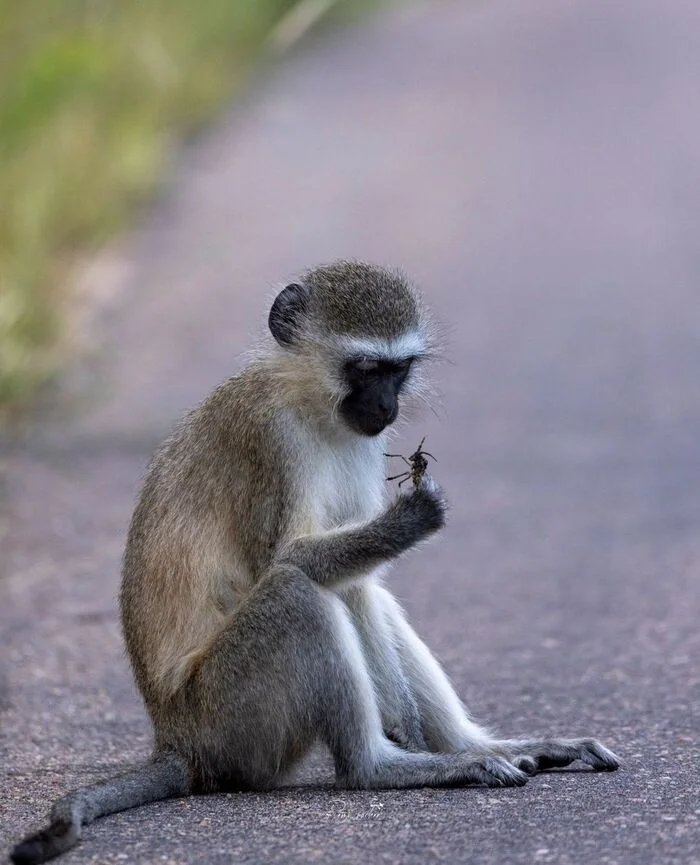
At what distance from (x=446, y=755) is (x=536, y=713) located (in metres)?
1.17

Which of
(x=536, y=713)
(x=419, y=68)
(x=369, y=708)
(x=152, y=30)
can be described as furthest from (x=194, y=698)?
(x=419, y=68)

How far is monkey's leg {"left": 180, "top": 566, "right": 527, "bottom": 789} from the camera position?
5473 millimetres

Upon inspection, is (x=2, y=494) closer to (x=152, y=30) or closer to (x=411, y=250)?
(x=411, y=250)

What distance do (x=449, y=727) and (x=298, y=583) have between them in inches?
36.2

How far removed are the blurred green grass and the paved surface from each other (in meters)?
0.51

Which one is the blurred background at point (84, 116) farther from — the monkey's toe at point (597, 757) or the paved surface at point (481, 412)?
the monkey's toe at point (597, 757)

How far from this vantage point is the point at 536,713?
689 cm

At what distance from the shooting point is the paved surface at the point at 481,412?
17.6ft

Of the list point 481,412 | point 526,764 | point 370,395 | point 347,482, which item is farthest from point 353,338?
point 481,412

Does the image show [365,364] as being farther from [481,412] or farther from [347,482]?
[481,412]

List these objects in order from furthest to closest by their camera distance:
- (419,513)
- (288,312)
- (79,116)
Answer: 1. (79,116)
2. (288,312)
3. (419,513)

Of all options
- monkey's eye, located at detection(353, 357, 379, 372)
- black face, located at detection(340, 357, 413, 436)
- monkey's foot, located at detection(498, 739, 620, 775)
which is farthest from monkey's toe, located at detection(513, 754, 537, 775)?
monkey's eye, located at detection(353, 357, 379, 372)

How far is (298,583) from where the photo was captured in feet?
18.1

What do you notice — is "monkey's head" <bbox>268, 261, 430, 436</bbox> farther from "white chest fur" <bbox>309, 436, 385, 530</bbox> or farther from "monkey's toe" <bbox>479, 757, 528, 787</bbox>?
"monkey's toe" <bbox>479, 757, 528, 787</bbox>
